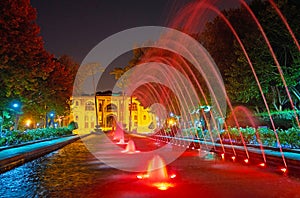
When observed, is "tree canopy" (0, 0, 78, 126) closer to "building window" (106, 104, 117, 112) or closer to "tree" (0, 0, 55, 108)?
"tree" (0, 0, 55, 108)

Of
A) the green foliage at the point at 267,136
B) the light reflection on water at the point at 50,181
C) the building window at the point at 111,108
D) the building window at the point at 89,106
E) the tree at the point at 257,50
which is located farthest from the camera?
the building window at the point at 111,108

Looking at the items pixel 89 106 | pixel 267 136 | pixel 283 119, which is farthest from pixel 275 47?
pixel 89 106

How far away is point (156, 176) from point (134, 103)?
311 ft

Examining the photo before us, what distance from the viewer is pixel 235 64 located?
2222 cm

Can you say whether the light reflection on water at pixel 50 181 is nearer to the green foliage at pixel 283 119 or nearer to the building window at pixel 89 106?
the green foliage at pixel 283 119

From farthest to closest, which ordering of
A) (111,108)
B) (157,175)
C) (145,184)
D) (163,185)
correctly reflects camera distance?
(111,108) → (157,175) → (145,184) → (163,185)

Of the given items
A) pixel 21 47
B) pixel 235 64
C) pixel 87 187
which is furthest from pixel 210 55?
pixel 87 187

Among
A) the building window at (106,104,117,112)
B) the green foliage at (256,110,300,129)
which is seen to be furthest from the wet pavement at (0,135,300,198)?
the building window at (106,104,117,112)

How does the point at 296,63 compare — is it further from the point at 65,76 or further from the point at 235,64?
the point at 65,76

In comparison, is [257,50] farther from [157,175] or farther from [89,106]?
[89,106]

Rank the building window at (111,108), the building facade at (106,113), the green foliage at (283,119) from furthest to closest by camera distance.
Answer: the building window at (111,108)
the building facade at (106,113)
the green foliage at (283,119)

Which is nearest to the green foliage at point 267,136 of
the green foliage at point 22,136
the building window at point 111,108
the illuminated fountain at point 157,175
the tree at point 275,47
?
the tree at point 275,47

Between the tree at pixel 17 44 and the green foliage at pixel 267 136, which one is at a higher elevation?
the tree at pixel 17 44

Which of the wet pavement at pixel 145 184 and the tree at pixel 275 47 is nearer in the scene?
the wet pavement at pixel 145 184
